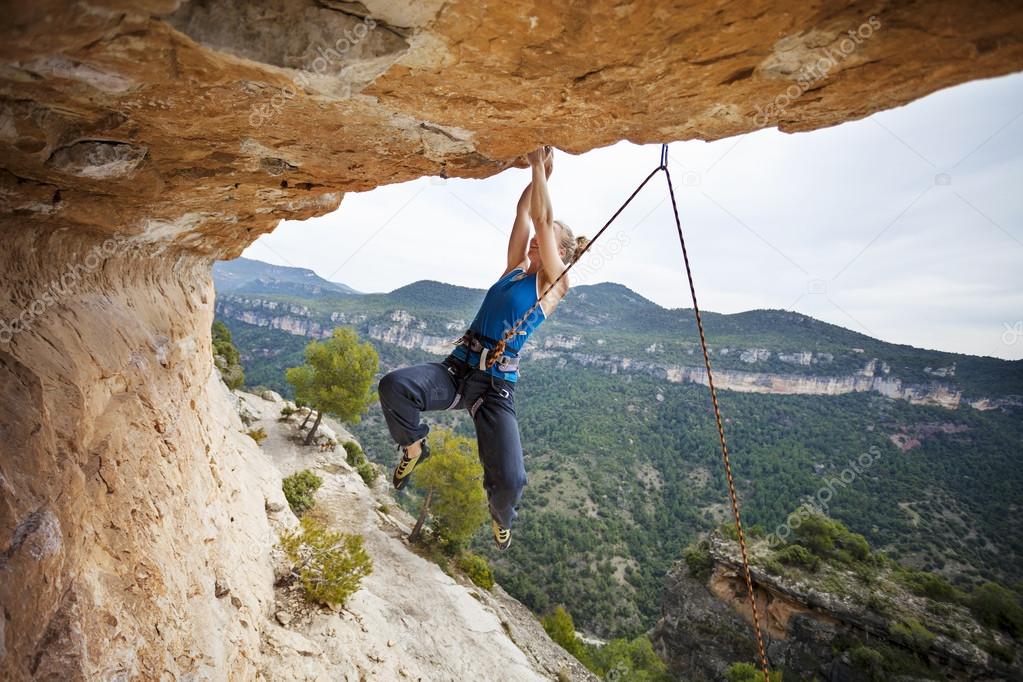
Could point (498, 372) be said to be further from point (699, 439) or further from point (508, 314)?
point (699, 439)

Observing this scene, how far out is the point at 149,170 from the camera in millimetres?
3480

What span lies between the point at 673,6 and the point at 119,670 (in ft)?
20.3


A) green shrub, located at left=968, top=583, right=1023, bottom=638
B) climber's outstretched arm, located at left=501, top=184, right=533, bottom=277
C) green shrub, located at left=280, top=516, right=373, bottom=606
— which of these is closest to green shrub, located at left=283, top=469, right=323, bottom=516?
green shrub, located at left=280, top=516, right=373, bottom=606

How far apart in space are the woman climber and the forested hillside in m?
20.9

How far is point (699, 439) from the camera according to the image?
5775 centimetres

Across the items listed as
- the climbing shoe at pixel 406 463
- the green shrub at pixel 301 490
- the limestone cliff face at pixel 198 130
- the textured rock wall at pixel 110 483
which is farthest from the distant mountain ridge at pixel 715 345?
the limestone cliff face at pixel 198 130

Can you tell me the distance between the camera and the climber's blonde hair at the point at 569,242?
4875 millimetres

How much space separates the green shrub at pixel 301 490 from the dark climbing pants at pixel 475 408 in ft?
42.9

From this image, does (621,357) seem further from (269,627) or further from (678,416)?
(269,627)

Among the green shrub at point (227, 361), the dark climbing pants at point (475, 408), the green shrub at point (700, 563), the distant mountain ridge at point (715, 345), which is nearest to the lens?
the dark climbing pants at point (475, 408)

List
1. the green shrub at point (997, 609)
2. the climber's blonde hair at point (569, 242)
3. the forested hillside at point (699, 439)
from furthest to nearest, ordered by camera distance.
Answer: the forested hillside at point (699, 439) → the green shrub at point (997, 609) → the climber's blonde hair at point (569, 242)

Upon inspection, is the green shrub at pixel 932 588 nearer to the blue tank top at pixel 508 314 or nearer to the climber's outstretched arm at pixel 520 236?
the blue tank top at pixel 508 314

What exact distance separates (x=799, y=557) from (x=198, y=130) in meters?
36.7

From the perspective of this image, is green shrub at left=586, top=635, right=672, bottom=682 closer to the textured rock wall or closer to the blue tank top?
the textured rock wall
